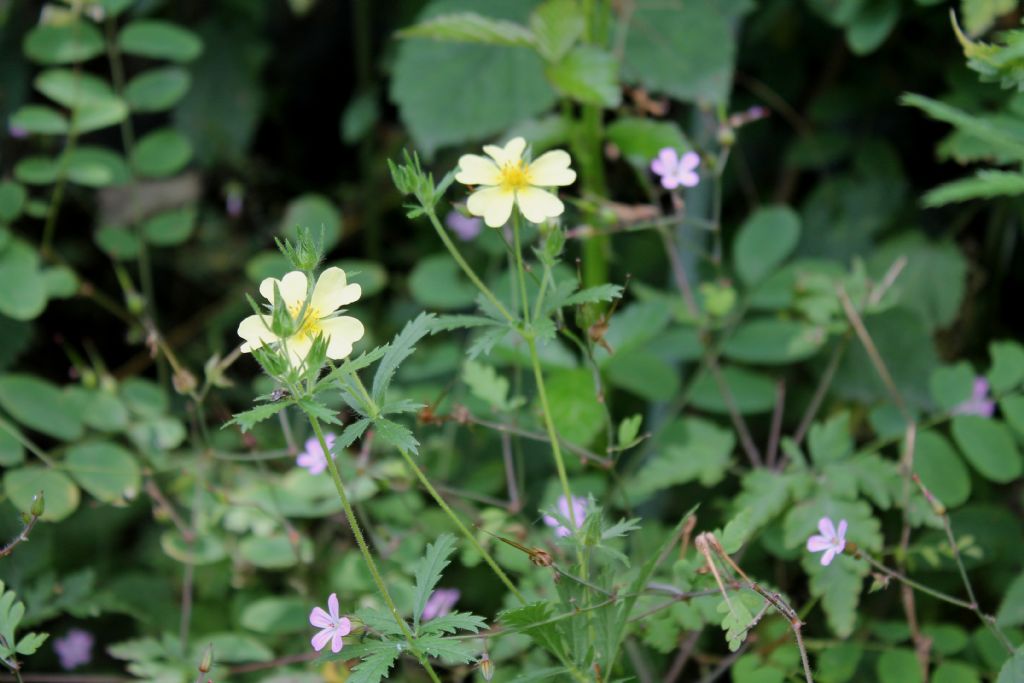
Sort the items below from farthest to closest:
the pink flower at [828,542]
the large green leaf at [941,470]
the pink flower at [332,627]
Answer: the large green leaf at [941,470], the pink flower at [828,542], the pink flower at [332,627]

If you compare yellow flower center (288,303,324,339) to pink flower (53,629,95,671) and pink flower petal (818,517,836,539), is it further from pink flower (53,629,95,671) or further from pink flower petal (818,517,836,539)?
pink flower (53,629,95,671)

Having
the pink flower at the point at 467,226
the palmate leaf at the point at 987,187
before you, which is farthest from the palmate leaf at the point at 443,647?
the pink flower at the point at 467,226

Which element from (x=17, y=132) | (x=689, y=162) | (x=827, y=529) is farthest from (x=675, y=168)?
(x=17, y=132)

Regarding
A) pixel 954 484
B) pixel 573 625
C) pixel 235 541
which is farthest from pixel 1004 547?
pixel 235 541

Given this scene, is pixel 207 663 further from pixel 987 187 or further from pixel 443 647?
pixel 987 187

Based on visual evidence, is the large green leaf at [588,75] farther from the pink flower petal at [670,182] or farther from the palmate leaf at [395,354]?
the palmate leaf at [395,354]

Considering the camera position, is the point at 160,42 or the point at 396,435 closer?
the point at 396,435
